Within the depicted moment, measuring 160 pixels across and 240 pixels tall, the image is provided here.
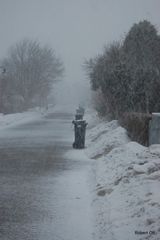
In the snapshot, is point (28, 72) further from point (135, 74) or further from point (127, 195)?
point (127, 195)

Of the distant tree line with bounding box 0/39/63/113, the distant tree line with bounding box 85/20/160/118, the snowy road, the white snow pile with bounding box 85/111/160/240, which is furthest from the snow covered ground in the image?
the distant tree line with bounding box 0/39/63/113

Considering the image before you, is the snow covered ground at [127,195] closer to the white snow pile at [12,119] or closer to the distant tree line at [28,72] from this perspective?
the white snow pile at [12,119]

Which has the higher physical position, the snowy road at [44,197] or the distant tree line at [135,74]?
the distant tree line at [135,74]

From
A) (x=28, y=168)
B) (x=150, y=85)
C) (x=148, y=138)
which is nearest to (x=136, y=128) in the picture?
(x=148, y=138)

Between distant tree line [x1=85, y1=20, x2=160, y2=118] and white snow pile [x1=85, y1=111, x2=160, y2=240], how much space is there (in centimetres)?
1010

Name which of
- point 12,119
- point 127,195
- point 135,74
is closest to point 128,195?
point 127,195

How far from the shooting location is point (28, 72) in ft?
195

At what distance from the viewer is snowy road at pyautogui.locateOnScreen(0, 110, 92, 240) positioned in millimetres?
6348

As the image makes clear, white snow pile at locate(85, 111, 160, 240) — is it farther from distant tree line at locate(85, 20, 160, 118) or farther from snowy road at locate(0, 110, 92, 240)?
distant tree line at locate(85, 20, 160, 118)

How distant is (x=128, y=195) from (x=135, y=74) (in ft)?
50.0

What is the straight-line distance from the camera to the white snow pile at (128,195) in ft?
19.5

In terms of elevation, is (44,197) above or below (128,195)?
below

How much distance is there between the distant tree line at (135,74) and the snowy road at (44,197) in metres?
Answer: 8.09

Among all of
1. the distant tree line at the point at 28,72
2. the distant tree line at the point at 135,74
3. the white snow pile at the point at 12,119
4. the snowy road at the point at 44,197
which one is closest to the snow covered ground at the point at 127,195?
the snowy road at the point at 44,197
